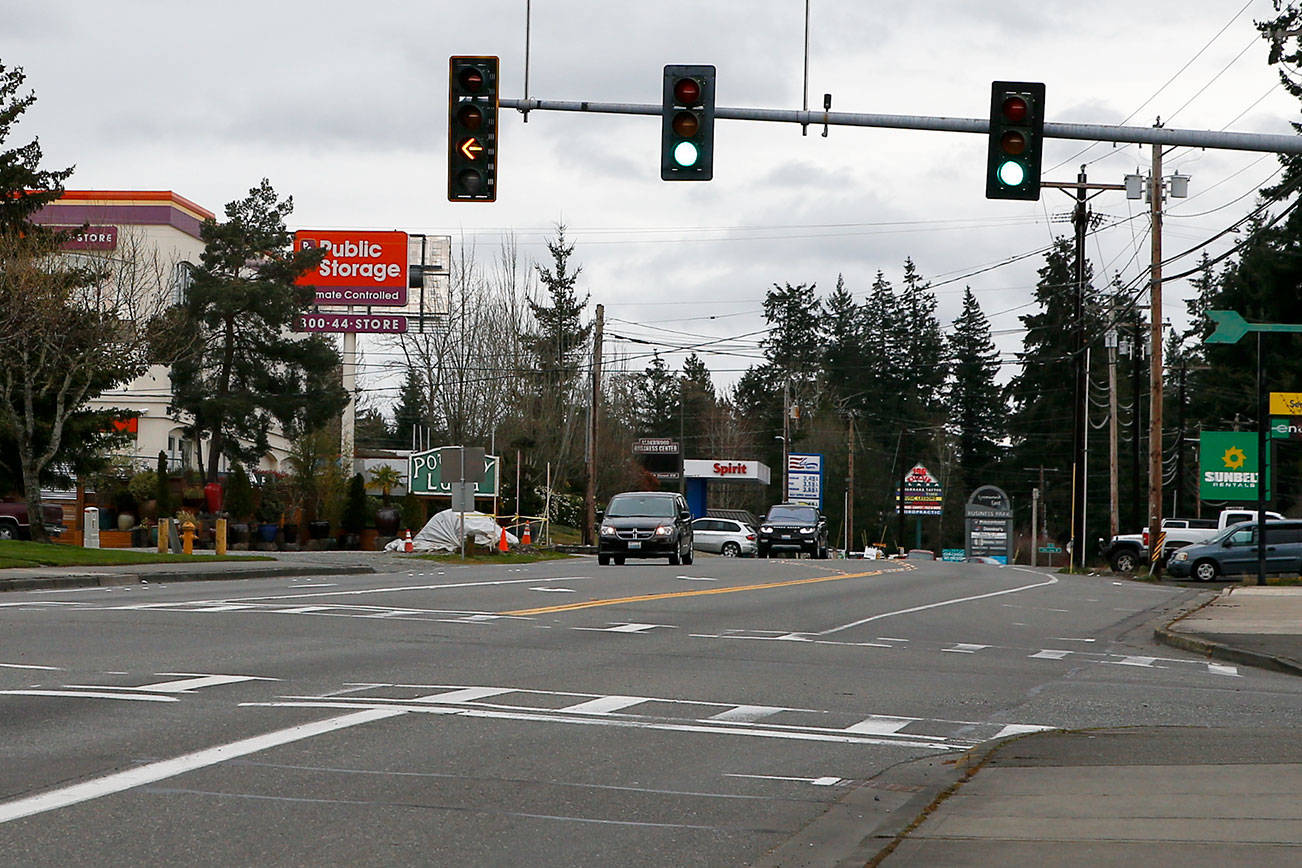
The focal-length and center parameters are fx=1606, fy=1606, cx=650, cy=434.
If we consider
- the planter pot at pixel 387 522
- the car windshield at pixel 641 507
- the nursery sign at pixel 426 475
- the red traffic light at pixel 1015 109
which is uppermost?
the red traffic light at pixel 1015 109


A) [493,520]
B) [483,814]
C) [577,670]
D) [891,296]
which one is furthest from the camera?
[891,296]

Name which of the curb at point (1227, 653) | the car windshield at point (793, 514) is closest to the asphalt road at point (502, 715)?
the curb at point (1227, 653)

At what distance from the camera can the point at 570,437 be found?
224 feet

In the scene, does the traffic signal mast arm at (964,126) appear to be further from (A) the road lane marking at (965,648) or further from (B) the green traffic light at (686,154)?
(A) the road lane marking at (965,648)

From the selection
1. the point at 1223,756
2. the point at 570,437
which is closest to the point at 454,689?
the point at 1223,756

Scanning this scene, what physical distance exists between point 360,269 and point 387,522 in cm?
1328

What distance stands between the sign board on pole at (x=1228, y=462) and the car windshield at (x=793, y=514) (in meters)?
13.8

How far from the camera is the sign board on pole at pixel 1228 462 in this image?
5216cm

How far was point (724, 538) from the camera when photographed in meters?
62.4

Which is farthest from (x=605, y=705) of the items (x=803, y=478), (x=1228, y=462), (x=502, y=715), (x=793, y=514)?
(x=803, y=478)

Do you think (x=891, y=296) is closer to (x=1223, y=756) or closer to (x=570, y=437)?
(x=570, y=437)

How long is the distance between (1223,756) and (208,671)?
290 inches

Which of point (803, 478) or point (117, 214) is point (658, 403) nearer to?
point (803, 478)

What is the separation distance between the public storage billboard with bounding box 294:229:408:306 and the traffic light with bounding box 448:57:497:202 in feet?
142
